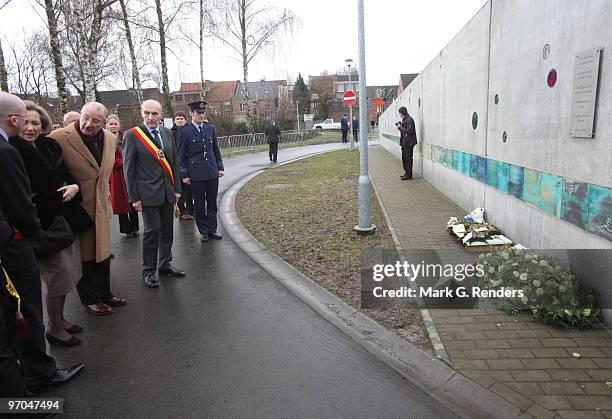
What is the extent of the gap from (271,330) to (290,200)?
6.01 meters

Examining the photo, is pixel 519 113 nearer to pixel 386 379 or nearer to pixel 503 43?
pixel 503 43

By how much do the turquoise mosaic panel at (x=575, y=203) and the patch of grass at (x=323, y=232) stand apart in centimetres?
163

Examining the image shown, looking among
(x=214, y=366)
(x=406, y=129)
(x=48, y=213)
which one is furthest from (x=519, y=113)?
(x=406, y=129)

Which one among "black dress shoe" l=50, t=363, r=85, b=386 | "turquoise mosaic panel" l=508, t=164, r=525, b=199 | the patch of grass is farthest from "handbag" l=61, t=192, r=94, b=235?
"turquoise mosaic panel" l=508, t=164, r=525, b=199

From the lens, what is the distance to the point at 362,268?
521 centimetres

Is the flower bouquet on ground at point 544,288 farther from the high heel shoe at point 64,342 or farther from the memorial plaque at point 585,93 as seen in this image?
the high heel shoe at point 64,342

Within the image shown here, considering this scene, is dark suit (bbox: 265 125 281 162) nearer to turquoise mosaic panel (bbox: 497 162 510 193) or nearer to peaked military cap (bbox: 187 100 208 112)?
peaked military cap (bbox: 187 100 208 112)

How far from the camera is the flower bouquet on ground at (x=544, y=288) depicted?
364 centimetres

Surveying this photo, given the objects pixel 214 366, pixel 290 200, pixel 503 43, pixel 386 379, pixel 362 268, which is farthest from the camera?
pixel 290 200

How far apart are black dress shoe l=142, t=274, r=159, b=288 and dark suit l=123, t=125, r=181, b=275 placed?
0.06 m

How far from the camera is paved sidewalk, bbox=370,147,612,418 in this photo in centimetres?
273

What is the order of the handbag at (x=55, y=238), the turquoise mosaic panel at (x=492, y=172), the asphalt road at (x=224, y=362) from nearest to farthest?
the asphalt road at (x=224, y=362) → the handbag at (x=55, y=238) → the turquoise mosaic panel at (x=492, y=172)

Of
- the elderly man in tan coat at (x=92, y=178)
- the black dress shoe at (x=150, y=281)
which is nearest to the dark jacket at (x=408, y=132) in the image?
the black dress shoe at (x=150, y=281)

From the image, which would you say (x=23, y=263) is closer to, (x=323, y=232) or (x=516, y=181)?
(x=323, y=232)
